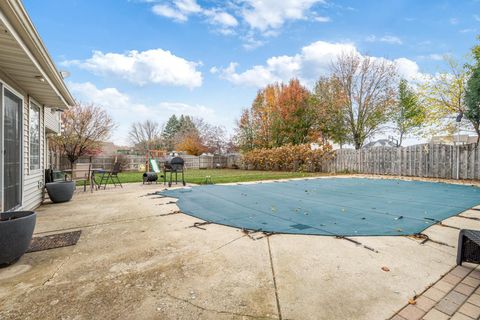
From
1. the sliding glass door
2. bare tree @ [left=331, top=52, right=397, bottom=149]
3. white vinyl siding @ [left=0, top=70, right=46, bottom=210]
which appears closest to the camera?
the sliding glass door

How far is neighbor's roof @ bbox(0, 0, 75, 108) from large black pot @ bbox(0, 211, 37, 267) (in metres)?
1.81

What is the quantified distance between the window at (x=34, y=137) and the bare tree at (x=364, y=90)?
1668 centimetres

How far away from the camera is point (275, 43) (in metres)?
12.9

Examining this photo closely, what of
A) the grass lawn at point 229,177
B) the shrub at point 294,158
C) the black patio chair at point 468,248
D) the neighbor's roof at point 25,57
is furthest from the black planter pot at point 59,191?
the shrub at point 294,158

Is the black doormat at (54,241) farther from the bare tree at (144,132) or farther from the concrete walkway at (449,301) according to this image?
→ the bare tree at (144,132)

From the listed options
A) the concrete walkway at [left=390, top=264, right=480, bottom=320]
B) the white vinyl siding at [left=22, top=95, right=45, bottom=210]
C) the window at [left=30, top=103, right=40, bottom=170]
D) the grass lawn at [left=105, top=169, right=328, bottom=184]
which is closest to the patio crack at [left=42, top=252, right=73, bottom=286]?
the concrete walkway at [left=390, top=264, right=480, bottom=320]

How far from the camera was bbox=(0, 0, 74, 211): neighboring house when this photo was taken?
2480 mm

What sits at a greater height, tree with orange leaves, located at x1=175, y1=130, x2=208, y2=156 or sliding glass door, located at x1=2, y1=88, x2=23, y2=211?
tree with orange leaves, located at x1=175, y1=130, x2=208, y2=156

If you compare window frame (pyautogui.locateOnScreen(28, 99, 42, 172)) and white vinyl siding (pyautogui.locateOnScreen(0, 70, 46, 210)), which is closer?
white vinyl siding (pyautogui.locateOnScreen(0, 70, 46, 210))

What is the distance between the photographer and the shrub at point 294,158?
1392cm

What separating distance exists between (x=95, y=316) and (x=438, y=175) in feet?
42.5

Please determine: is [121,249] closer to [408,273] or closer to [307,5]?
[408,273]

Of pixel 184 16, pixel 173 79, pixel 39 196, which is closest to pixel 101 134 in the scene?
pixel 173 79

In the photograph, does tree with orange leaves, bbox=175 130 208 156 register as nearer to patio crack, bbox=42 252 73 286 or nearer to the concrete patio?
the concrete patio
